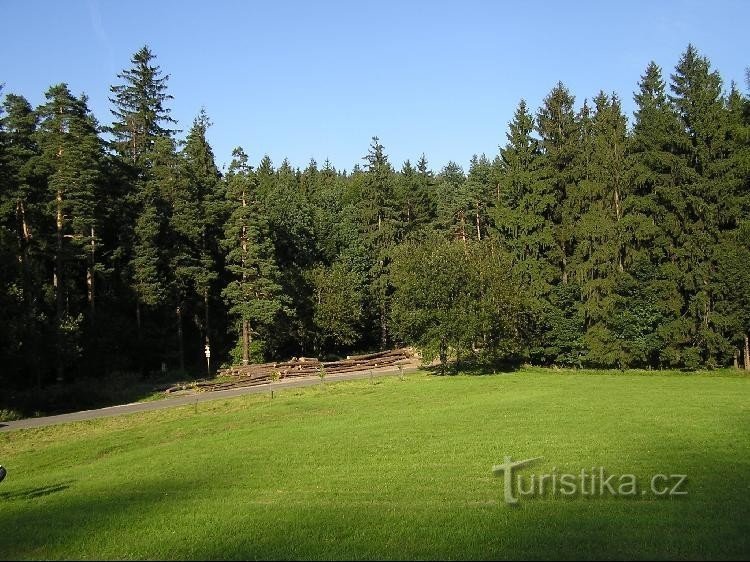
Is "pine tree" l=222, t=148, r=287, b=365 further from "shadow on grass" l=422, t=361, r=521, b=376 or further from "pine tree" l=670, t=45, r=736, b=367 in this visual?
"pine tree" l=670, t=45, r=736, b=367

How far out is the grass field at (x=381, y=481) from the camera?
896cm

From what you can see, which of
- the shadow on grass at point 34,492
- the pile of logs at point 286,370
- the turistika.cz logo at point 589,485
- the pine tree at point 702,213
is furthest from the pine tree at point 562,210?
the shadow on grass at point 34,492

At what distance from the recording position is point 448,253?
41.7 meters

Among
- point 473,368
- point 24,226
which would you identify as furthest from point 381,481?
point 24,226

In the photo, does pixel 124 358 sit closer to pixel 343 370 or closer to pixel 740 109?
pixel 343 370

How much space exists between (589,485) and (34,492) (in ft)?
44.3

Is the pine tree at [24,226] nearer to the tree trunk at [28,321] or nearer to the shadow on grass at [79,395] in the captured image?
the tree trunk at [28,321]

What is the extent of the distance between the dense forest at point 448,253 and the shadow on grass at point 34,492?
2027 cm

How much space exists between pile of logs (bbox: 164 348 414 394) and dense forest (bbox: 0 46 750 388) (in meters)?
4.42

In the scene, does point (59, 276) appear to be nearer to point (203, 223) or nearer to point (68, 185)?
point (68, 185)

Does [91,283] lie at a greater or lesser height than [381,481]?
greater

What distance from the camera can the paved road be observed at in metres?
28.5

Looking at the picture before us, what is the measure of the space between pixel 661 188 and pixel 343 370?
26.9 m

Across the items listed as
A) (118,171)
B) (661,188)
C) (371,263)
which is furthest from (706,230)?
(118,171)
